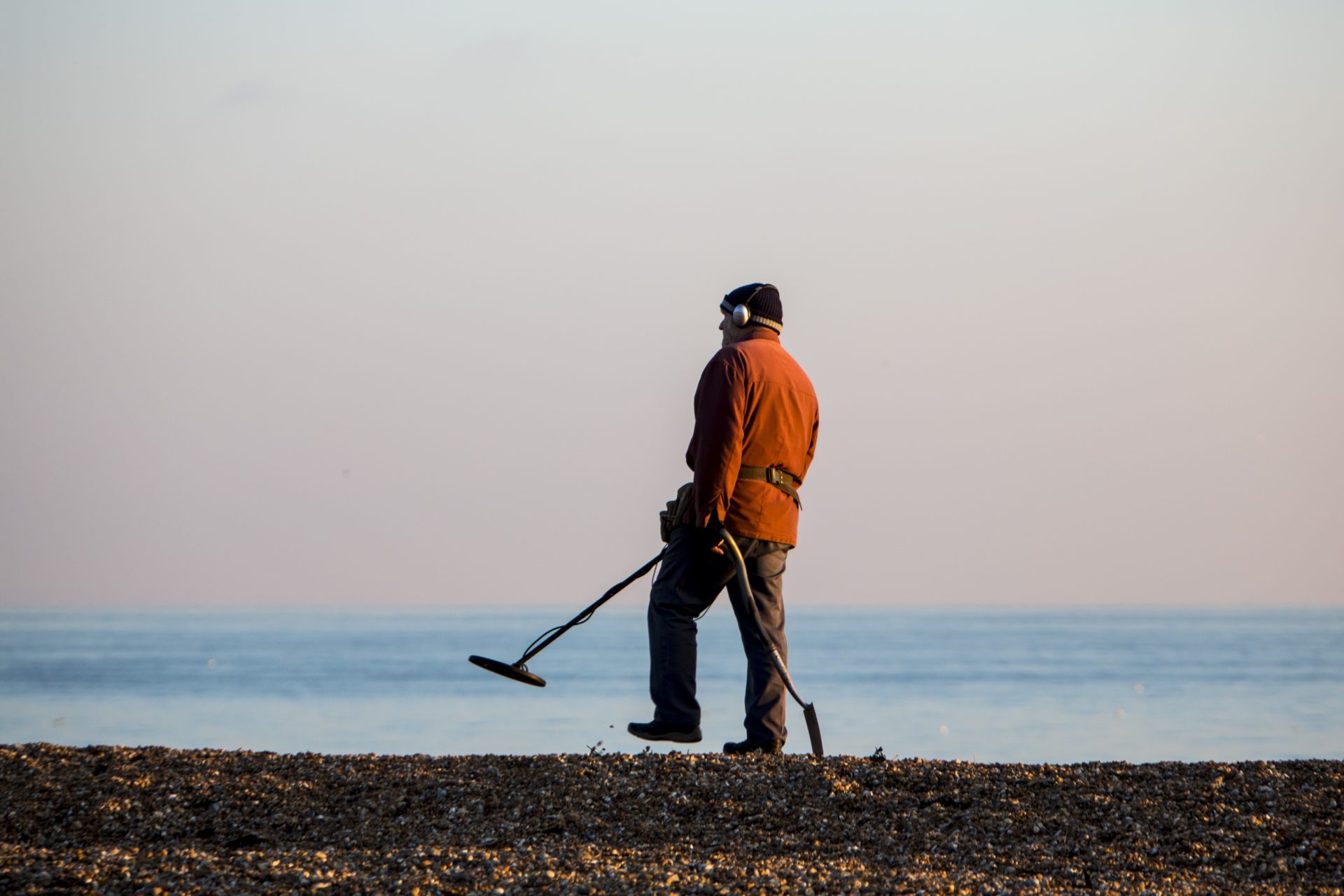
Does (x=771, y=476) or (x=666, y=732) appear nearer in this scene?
(x=666, y=732)

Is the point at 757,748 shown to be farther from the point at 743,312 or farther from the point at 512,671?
the point at 743,312

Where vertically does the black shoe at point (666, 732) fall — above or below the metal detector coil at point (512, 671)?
below

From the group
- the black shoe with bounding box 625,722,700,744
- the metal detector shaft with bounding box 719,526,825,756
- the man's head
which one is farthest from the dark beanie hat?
the black shoe with bounding box 625,722,700,744

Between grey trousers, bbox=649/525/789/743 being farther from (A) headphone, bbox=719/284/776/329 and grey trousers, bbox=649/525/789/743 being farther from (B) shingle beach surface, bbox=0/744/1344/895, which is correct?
(A) headphone, bbox=719/284/776/329

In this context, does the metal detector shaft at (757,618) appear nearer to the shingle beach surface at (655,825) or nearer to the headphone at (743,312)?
the shingle beach surface at (655,825)

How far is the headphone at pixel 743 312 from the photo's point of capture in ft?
21.8

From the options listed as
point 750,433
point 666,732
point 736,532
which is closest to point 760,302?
point 750,433

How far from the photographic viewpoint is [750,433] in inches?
255

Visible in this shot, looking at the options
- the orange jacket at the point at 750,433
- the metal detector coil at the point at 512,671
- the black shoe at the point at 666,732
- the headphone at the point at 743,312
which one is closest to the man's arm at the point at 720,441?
the orange jacket at the point at 750,433

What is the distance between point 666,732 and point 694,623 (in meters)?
0.57

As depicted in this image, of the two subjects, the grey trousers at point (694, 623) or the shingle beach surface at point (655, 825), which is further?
the grey trousers at point (694, 623)

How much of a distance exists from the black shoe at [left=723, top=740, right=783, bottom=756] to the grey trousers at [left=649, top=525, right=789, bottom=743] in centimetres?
3

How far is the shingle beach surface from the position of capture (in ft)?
14.1

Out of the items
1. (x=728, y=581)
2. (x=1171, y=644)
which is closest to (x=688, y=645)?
(x=728, y=581)
